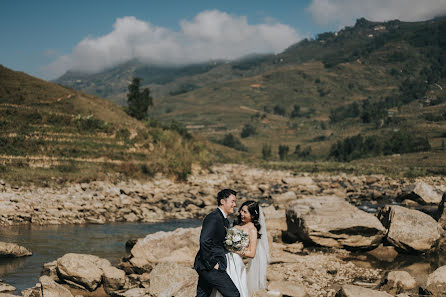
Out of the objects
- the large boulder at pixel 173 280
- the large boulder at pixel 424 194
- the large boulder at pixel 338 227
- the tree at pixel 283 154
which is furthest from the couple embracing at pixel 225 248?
the tree at pixel 283 154

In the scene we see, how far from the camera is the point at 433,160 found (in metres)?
67.9

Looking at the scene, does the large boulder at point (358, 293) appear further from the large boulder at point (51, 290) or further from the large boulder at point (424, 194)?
the large boulder at point (424, 194)

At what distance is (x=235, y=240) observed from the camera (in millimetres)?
7852

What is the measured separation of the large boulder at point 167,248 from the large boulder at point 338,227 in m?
5.41

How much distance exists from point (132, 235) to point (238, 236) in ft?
58.2

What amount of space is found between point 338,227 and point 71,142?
3806 cm

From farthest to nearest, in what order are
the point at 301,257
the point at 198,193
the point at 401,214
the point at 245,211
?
1. the point at 198,193
2. the point at 401,214
3. the point at 301,257
4. the point at 245,211

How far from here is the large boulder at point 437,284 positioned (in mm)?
12250

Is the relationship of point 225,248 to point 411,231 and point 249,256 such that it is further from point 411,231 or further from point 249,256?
point 411,231

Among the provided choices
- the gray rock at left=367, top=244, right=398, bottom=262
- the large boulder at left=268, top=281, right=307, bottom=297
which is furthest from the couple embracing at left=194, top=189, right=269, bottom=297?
the gray rock at left=367, top=244, right=398, bottom=262

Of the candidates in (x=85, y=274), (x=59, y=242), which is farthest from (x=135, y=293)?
(x=59, y=242)

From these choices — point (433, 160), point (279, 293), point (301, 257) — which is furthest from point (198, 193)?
point (433, 160)

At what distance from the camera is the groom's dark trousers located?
7.54 meters

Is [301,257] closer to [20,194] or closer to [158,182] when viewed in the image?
[20,194]
